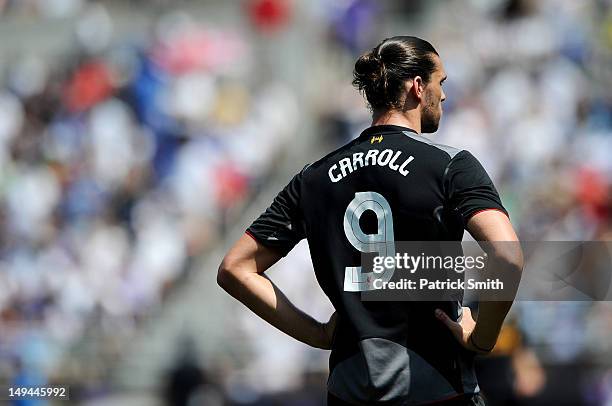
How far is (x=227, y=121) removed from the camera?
1335 centimetres

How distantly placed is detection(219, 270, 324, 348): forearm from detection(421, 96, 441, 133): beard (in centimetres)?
75

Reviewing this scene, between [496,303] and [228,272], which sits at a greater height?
[228,272]

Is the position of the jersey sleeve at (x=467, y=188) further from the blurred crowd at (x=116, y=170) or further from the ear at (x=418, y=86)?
the blurred crowd at (x=116, y=170)

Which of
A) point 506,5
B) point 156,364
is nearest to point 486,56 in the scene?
point 506,5

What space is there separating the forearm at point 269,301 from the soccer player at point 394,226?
0.03 ft

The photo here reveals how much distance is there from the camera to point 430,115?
3.95 meters

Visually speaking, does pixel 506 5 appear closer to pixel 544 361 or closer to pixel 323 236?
pixel 544 361

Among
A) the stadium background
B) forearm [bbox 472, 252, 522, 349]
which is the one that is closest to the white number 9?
forearm [bbox 472, 252, 522, 349]

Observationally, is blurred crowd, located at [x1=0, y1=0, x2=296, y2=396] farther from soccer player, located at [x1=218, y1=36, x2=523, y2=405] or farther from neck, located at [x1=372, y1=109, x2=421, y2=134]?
neck, located at [x1=372, y1=109, x2=421, y2=134]

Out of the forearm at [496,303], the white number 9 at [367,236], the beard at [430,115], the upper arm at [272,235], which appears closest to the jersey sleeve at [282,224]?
the upper arm at [272,235]

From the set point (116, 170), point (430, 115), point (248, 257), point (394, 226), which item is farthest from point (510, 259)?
point (116, 170)

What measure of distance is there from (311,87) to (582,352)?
521cm

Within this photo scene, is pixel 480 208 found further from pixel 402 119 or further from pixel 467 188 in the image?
pixel 402 119

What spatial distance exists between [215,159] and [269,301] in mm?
8859
